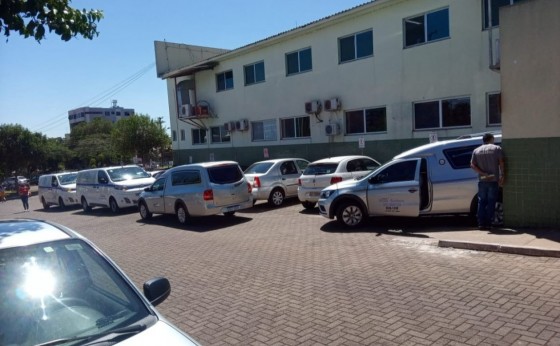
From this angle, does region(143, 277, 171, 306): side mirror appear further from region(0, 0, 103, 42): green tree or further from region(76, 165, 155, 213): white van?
region(76, 165, 155, 213): white van

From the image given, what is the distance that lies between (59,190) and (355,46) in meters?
16.6

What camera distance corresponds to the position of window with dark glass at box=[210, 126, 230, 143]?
2880cm

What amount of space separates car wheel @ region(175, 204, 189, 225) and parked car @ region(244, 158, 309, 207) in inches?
110

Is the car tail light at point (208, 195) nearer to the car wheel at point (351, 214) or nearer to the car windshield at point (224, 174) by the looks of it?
the car windshield at point (224, 174)

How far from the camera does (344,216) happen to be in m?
10.7

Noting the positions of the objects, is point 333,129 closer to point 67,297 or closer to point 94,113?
point 67,297

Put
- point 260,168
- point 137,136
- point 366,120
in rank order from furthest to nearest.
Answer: point 137,136 < point 366,120 < point 260,168

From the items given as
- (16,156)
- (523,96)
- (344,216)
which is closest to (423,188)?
(344,216)

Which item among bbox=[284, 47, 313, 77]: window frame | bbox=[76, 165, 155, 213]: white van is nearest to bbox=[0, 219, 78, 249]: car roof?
bbox=[76, 165, 155, 213]: white van

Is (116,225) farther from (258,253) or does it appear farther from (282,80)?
(282,80)

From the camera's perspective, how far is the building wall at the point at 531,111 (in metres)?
8.12

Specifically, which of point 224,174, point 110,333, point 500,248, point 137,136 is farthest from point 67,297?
point 137,136

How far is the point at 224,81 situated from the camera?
1117 inches

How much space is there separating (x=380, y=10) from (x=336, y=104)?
14.3 feet
